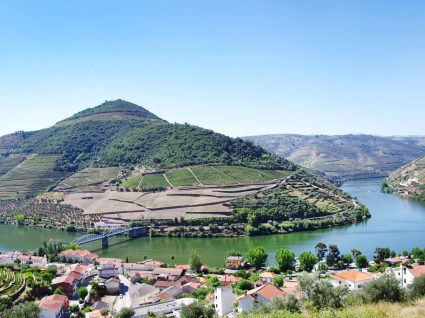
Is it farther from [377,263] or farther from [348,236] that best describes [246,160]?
[377,263]

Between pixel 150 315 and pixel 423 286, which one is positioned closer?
pixel 423 286

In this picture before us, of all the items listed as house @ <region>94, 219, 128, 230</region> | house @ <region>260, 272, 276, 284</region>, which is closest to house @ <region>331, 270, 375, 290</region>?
house @ <region>260, 272, 276, 284</region>

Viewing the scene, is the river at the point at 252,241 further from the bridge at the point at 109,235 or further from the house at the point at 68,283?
the house at the point at 68,283

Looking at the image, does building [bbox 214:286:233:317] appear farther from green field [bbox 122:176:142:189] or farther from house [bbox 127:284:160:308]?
green field [bbox 122:176:142:189]

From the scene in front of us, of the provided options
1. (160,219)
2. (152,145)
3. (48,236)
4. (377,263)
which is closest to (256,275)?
(377,263)

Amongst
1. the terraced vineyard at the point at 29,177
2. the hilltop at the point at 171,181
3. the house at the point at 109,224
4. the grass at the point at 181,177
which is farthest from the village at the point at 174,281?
the terraced vineyard at the point at 29,177

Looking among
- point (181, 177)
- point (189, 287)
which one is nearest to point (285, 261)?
point (189, 287)

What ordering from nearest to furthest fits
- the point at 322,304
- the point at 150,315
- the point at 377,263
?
the point at 322,304, the point at 150,315, the point at 377,263
